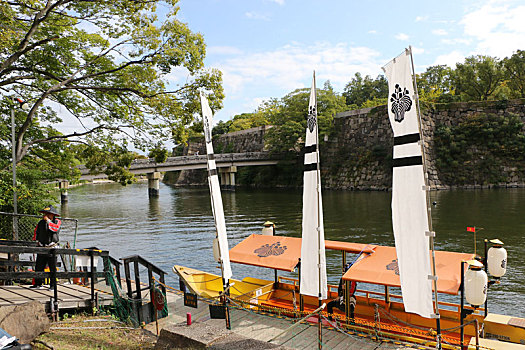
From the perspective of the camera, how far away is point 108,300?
966 centimetres

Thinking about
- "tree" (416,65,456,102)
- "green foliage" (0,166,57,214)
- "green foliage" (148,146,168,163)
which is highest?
"tree" (416,65,456,102)

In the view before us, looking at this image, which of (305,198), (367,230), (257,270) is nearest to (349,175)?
(367,230)

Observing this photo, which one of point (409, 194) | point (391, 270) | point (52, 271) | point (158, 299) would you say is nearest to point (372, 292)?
point (391, 270)

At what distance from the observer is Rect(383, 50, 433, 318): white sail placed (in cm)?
669

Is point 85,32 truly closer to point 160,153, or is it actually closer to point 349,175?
point 160,153

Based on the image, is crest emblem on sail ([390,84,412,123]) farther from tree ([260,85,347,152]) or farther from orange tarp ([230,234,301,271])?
tree ([260,85,347,152])

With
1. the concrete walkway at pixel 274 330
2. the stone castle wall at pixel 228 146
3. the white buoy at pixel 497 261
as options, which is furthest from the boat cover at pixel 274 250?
the stone castle wall at pixel 228 146

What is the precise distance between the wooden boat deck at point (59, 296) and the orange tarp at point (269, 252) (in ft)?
13.2

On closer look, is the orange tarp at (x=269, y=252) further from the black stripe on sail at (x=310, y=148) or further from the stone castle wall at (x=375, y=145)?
the stone castle wall at (x=375, y=145)

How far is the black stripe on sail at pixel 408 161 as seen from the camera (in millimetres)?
6637

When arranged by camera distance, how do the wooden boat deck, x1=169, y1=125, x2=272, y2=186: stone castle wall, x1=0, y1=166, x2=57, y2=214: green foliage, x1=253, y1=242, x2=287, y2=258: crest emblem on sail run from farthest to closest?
x1=169, y1=125, x2=272, y2=186: stone castle wall
x1=0, y1=166, x2=57, y2=214: green foliage
x1=253, y1=242, x2=287, y2=258: crest emblem on sail
the wooden boat deck

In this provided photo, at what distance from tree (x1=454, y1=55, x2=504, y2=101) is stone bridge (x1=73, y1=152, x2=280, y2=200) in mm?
33895

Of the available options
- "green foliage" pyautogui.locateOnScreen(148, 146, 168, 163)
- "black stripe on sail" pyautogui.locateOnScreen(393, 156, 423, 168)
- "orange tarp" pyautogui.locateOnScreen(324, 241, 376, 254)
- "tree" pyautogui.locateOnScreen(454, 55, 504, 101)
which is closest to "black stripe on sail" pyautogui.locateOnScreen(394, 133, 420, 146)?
"black stripe on sail" pyautogui.locateOnScreen(393, 156, 423, 168)

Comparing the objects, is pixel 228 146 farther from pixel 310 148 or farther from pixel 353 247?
pixel 310 148
